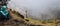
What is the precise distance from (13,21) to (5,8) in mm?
200

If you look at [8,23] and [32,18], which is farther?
[32,18]

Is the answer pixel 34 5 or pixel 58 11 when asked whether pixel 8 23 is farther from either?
pixel 58 11

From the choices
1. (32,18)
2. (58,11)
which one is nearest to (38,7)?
(32,18)

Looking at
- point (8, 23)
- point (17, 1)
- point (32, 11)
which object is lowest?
point (8, 23)

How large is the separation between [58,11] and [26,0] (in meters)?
0.47

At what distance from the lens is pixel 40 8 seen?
61.6 inches

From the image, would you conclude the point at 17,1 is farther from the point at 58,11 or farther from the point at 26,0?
the point at 58,11

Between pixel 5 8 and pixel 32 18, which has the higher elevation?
pixel 5 8

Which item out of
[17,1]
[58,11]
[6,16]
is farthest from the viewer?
[17,1]

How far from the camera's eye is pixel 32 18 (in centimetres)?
155

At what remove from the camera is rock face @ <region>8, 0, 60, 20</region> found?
1.54 m

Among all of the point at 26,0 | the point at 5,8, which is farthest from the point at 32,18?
the point at 5,8

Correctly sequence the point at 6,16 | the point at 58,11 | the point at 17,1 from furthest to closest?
the point at 17,1
the point at 58,11
the point at 6,16

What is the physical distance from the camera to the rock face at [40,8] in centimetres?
154
